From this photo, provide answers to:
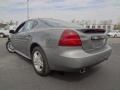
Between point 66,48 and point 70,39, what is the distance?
0.66 feet

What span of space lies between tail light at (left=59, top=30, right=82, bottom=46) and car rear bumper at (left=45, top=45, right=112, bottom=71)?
6.4 inches

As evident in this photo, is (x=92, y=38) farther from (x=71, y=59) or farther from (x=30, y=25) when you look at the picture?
(x=30, y=25)

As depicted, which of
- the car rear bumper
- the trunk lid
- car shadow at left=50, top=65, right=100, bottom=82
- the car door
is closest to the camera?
the car rear bumper

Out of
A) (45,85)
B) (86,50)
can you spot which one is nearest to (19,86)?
(45,85)

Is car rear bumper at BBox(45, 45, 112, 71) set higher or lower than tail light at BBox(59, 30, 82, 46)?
lower

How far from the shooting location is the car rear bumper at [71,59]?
286 cm

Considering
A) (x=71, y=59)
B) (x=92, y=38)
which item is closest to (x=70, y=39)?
(x=71, y=59)

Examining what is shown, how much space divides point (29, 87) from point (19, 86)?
227 millimetres

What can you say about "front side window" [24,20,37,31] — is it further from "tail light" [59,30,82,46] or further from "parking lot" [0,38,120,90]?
"tail light" [59,30,82,46]

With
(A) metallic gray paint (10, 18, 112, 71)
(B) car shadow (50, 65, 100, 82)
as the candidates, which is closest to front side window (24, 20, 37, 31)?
(A) metallic gray paint (10, 18, 112, 71)

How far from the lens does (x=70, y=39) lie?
2928mm

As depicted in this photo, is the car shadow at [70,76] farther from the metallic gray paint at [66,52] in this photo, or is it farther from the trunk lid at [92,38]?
the trunk lid at [92,38]

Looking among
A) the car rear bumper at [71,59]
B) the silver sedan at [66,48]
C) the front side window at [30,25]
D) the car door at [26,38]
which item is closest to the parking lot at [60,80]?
the silver sedan at [66,48]

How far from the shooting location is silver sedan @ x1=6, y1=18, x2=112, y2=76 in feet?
9.59
